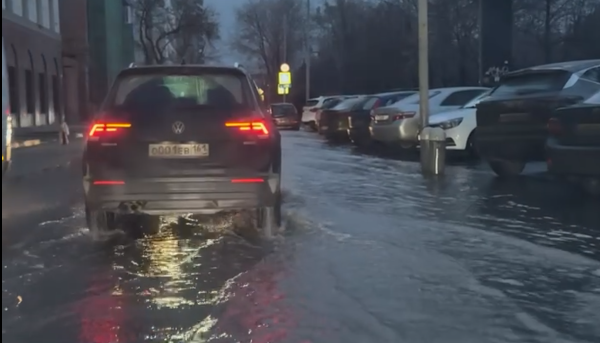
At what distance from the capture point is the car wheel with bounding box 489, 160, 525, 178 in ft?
45.1

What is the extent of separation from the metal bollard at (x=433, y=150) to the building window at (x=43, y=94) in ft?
110

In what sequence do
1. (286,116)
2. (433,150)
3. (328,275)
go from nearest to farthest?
(328,275) → (433,150) → (286,116)

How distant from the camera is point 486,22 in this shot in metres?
33.2

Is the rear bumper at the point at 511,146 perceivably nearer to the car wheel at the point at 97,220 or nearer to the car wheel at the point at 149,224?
the car wheel at the point at 149,224

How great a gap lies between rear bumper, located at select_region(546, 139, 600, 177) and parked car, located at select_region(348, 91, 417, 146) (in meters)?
12.1

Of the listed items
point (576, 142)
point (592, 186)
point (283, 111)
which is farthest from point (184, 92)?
point (283, 111)

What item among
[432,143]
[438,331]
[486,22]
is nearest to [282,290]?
[438,331]

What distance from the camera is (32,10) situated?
43688 mm

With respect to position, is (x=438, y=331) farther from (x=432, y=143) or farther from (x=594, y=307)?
(x=432, y=143)

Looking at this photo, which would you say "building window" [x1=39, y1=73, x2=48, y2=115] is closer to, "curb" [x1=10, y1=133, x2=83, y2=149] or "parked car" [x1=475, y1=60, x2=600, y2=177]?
"curb" [x1=10, y1=133, x2=83, y2=149]

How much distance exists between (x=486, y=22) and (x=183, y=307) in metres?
28.9

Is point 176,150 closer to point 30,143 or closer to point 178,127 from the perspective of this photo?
point 178,127

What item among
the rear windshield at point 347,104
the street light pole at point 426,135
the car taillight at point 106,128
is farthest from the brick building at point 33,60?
the car taillight at point 106,128

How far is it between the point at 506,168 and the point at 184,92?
7111mm
